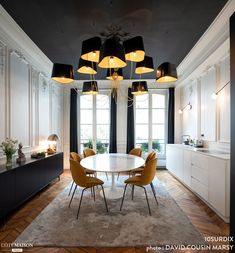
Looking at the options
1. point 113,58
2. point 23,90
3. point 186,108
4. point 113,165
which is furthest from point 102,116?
point 113,58

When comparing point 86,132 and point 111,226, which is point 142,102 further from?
point 111,226

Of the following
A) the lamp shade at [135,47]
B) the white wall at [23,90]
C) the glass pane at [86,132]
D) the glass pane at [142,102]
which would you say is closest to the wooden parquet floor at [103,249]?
the white wall at [23,90]

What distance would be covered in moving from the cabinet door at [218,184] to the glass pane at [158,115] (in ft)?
10.6

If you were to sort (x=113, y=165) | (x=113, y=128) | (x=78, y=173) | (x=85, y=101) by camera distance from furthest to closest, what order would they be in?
(x=85, y=101) → (x=113, y=128) → (x=113, y=165) → (x=78, y=173)

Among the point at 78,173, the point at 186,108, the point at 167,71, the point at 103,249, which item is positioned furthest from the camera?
the point at 186,108

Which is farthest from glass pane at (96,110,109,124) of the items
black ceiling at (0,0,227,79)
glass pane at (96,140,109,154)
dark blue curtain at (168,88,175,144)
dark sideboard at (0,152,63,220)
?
black ceiling at (0,0,227,79)

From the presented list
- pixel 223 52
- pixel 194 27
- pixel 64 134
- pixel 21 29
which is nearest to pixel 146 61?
pixel 194 27

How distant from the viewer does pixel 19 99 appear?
350 centimetres

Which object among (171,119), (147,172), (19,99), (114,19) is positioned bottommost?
(147,172)

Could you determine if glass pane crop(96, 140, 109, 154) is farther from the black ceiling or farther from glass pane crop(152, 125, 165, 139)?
the black ceiling

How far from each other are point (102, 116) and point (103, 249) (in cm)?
453

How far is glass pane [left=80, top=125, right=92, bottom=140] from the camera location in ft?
20.3

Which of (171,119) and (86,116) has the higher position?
(86,116)

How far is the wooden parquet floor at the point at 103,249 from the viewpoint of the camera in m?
1.99
